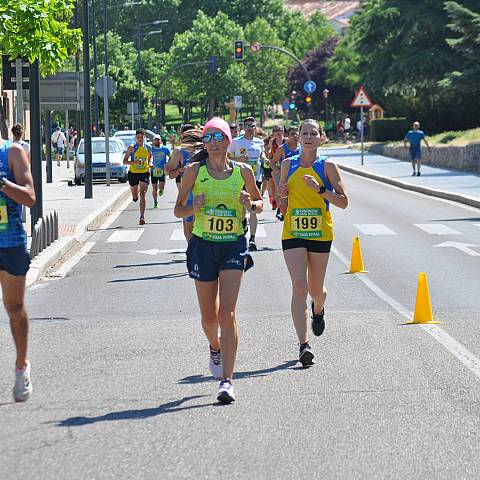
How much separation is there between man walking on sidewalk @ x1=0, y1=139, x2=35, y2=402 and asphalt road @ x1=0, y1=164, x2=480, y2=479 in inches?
9.0

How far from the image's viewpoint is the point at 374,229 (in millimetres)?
24266

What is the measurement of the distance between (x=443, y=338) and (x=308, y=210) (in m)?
1.80

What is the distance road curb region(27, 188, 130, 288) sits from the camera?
16.8 metres

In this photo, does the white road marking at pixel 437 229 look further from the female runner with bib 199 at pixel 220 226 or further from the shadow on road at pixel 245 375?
the female runner with bib 199 at pixel 220 226

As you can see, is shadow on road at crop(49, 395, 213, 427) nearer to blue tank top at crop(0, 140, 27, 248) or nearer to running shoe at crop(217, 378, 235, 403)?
running shoe at crop(217, 378, 235, 403)

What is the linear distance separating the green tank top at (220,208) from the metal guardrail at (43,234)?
9.65 meters

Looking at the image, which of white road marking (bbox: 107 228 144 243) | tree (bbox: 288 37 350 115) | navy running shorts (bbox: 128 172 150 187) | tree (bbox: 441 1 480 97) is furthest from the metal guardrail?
tree (bbox: 288 37 350 115)

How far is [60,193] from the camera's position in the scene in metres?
36.4

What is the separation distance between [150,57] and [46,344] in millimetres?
122020

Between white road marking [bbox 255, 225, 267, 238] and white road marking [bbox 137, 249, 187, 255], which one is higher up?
white road marking [bbox 137, 249, 187, 255]

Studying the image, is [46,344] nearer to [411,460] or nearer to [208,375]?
[208,375]

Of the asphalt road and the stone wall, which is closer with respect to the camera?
the asphalt road

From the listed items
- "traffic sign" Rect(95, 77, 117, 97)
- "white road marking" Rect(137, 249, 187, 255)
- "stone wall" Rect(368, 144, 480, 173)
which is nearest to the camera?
"white road marking" Rect(137, 249, 187, 255)

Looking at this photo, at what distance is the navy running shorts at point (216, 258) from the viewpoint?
834 centimetres
